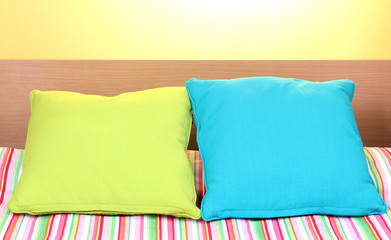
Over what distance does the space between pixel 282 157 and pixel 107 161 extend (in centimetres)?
46

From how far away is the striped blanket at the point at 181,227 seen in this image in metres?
1.08

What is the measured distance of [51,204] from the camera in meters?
1.14

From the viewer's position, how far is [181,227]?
112cm

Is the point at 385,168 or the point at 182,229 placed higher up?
the point at 385,168

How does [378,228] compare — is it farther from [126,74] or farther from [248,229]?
[126,74]

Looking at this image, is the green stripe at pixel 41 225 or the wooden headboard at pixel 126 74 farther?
the wooden headboard at pixel 126 74

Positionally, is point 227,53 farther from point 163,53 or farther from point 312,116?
point 312,116

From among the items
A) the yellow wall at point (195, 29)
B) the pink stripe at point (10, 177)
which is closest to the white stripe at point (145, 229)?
the pink stripe at point (10, 177)

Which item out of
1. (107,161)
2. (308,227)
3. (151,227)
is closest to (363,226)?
(308,227)

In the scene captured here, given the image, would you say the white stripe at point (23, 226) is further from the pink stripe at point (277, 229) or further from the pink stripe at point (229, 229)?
the pink stripe at point (277, 229)

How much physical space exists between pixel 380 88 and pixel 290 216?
0.81 m

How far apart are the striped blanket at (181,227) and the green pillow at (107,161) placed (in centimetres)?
3

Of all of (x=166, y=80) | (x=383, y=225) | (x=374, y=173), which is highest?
(x=166, y=80)

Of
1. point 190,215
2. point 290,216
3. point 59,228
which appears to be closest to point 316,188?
point 290,216
